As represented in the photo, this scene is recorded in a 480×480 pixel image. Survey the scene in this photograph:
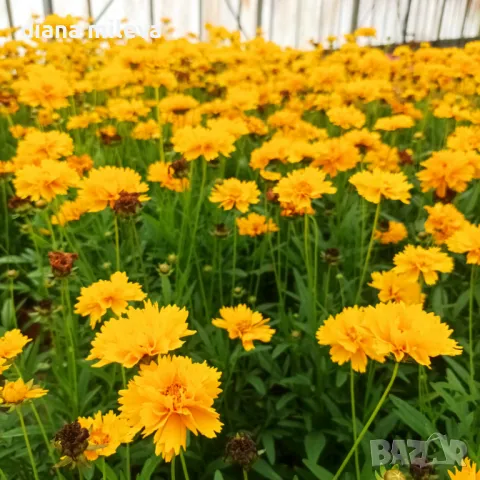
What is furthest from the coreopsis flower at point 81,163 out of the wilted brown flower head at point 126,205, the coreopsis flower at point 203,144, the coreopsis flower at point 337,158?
the coreopsis flower at point 337,158

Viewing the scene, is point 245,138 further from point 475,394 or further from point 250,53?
point 475,394

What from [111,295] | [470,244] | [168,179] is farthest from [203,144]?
[470,244]

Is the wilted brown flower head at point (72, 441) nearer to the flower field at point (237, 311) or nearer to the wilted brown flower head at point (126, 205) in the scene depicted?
the flower field at point (237, 311)

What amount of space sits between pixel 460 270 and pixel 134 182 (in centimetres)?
79

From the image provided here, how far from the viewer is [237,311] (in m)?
0.87

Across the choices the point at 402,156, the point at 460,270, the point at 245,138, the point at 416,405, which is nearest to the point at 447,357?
the point at 416,405

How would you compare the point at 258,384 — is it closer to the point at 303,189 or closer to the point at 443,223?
the point at 303,189

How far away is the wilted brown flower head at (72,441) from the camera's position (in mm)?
479

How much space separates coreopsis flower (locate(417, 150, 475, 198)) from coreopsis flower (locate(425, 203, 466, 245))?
0.27ft

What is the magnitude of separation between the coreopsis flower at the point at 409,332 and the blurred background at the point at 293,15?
2351 millimetres

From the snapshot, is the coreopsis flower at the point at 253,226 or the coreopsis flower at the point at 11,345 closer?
the coreopsis flower at the point at 11,345

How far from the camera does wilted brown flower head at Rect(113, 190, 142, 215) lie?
32.8 inches

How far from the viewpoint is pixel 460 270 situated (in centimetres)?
121

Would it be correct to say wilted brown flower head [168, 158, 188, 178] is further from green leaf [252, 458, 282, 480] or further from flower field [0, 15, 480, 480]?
green leaf [252, 458, 282, 480]
